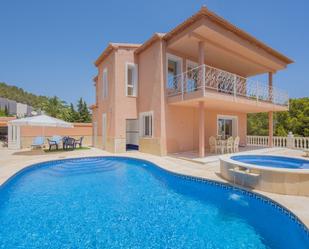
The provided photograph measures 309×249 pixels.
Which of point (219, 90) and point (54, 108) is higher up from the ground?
point (54, 108)

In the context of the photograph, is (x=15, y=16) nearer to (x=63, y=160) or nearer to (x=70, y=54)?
(x=70, y=54)

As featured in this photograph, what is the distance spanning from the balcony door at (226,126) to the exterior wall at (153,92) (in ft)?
21.3

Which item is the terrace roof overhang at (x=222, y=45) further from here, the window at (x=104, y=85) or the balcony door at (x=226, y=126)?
the window at (x=104, y=85)

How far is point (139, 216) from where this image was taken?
4.67 metres

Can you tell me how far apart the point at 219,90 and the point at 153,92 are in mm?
4380

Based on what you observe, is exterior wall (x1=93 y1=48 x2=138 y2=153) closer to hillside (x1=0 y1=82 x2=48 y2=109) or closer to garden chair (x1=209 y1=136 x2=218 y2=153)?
garden chair (x1=209 y1=136 x2=218 y2=153)

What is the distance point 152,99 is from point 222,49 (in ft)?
18.2

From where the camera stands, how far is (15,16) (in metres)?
13.2

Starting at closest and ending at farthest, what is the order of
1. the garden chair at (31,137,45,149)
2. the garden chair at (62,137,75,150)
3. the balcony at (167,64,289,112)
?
the balcony at (167,64,289,112)
the garden chair at (31,137,45,149)
the garden chair at (62,137,75,150)

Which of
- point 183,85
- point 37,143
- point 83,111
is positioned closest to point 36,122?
point 37,143

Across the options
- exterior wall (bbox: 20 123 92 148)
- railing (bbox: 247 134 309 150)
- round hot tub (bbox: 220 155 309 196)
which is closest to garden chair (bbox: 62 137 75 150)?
exterior wall (bbox: 20 123 92 148)

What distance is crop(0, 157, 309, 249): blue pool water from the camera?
3604 mm

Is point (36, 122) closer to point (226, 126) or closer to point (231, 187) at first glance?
point (231, 187)

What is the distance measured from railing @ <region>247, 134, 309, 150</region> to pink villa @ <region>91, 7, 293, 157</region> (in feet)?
9.18
